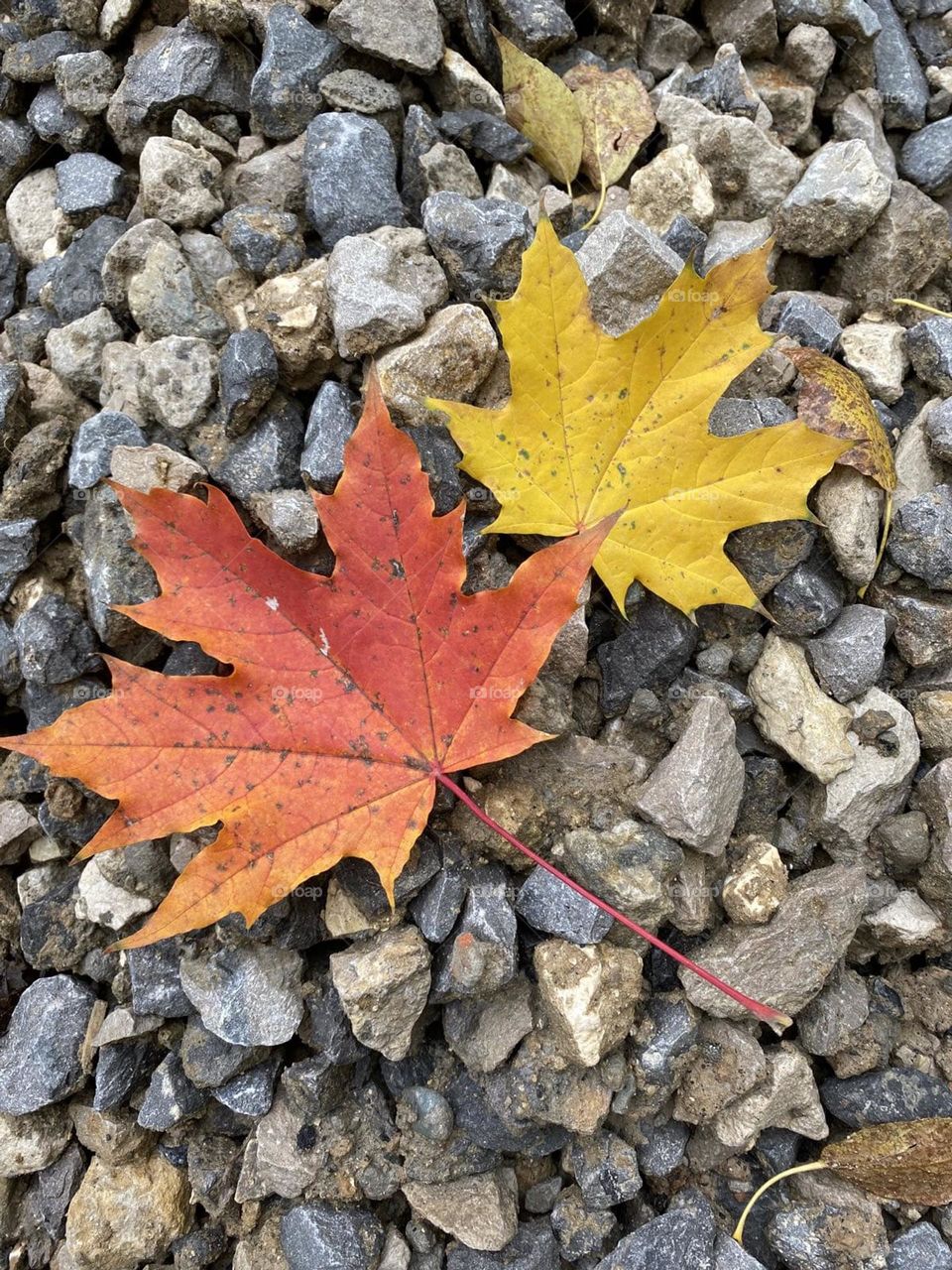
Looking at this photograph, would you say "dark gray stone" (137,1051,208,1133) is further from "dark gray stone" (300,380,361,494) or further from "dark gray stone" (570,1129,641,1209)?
"dark gray stone" (300,380,361,494)

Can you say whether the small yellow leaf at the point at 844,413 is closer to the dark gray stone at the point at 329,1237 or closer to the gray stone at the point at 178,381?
the gray stone at the point at 178,381

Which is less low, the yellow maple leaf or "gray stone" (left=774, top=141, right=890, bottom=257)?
"gray stone" (left=774, top=141, right=890, bottom=257)

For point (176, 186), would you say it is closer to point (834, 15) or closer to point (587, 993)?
point (834, 15)

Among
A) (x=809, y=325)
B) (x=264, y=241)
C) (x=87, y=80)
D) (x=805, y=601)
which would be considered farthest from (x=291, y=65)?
(x=805, y=601)

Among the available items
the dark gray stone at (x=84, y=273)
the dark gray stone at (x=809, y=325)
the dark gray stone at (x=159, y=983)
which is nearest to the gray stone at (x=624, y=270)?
the dark gray stone at (x=809, y=325)

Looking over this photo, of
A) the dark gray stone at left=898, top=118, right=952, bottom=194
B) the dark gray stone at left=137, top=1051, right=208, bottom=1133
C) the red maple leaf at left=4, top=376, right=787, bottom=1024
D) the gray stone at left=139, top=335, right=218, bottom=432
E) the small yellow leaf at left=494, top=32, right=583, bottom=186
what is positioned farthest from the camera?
the dark gray stone at left=898, top=118, right=952, bottom=194

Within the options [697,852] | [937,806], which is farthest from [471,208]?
[937,806]

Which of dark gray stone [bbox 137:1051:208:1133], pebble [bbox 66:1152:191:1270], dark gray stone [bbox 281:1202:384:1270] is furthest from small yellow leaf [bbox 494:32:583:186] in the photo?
pebble [bbox 66:1152:191:1270]
